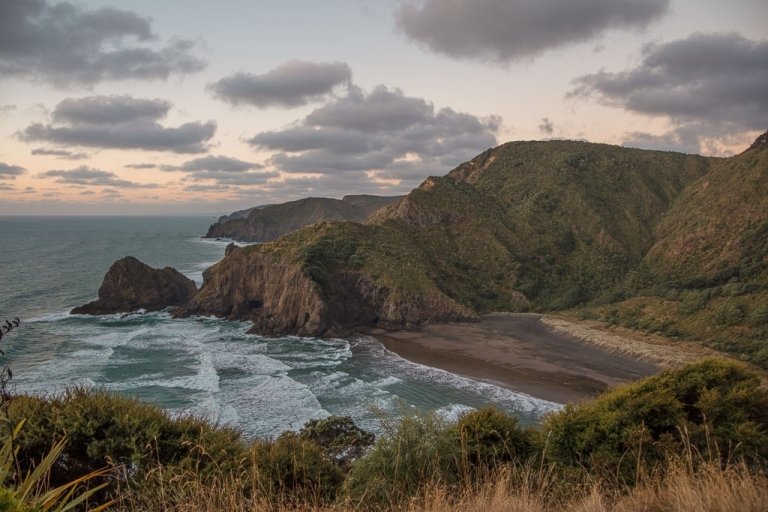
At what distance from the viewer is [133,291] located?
65750 millimetres

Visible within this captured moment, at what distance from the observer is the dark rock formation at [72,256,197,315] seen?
63750 mm

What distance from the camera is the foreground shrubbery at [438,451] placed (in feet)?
24.7

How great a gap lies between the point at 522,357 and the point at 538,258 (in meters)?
37.8

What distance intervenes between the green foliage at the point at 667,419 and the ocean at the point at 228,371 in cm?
914

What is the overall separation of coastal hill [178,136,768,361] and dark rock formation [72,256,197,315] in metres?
6.35

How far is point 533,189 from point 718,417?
93317 mm

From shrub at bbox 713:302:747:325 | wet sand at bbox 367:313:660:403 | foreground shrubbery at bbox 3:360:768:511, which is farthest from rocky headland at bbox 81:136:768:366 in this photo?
foreground shrubbery at bbox 3:360:768:511

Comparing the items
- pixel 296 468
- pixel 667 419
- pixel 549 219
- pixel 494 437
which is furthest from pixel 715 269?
pixel 296 468

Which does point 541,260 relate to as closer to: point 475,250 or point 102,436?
point 475,250

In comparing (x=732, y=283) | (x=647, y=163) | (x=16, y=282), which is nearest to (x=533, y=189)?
A: (x=647, y=163)

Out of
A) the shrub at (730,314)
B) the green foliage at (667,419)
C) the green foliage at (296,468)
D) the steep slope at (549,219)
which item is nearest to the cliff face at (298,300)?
the steep slope at (549,219)

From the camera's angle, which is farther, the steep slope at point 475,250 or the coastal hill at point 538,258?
the steep slope at point 475,250

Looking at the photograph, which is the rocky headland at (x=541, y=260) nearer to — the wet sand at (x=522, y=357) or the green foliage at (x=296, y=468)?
the wet sand at (x=522, y=357)

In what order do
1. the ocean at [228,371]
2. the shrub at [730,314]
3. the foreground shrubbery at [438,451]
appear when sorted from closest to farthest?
1. the foreground shrubbery at [438,451]
2. the ocean at [228,371]
3. the shrub at [730,314]
